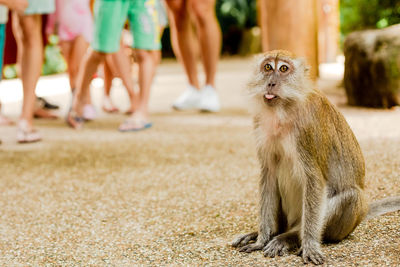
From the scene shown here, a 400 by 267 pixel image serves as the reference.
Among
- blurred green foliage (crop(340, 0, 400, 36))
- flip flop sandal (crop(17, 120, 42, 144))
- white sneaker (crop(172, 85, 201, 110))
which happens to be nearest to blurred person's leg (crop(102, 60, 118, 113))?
white sneaker (crop(172, 85, 201, 110))

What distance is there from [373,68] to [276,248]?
13.0 feet

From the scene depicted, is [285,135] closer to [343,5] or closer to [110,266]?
[110,266]

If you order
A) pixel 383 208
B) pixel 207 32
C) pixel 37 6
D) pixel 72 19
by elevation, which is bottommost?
pixel 383 208

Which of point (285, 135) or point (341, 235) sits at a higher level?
point (285, 135)

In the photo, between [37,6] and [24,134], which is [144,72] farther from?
[24,134]

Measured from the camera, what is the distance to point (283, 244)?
7.79 ft

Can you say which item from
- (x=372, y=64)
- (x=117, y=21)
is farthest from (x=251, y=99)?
(x=372, y=64)

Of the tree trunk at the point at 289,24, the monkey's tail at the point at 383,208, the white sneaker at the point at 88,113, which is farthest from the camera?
the tree trunk at the point at 289,24

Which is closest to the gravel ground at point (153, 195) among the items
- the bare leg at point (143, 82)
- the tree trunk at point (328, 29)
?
the bare leg at point (143, 82)

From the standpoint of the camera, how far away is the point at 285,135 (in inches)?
90.7

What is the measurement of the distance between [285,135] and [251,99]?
210mm

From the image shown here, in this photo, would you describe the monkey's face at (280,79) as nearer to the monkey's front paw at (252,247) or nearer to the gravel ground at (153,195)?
the gravel ground at (153,195)

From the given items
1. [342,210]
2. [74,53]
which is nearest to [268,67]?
[342,210]

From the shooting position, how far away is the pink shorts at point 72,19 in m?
5.57
